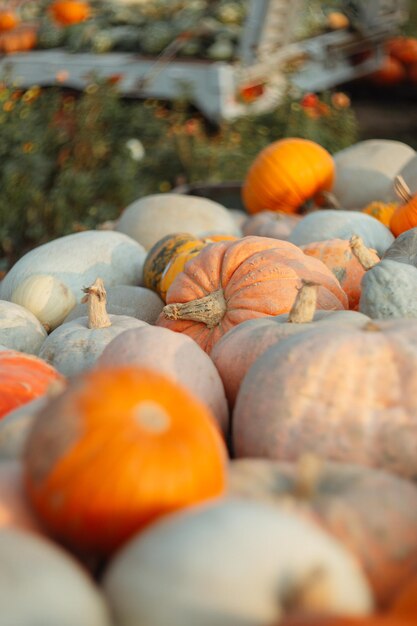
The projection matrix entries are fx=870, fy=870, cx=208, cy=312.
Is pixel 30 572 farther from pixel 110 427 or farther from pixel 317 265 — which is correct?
pixel 317 265

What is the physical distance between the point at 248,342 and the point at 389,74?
9518 millimetres

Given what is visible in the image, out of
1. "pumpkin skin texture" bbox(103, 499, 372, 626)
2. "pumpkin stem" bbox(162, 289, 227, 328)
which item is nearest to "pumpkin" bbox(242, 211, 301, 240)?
"pumpkin stem" bbox(162, 289, 227, 328)

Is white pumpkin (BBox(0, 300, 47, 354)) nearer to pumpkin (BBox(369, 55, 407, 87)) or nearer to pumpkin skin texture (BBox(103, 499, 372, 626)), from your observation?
pumpkin skin texture (BBox(103, 499, 372, 626))

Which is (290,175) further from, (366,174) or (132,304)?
(132,304)

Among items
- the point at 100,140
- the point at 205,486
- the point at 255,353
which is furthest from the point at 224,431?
the point at 100,140

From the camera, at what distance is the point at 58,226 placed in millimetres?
6121

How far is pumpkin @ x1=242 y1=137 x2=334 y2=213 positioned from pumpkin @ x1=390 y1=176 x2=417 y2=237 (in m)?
0.90

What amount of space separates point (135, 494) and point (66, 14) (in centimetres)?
1005

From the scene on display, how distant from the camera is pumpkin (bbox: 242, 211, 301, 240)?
360 centimetres

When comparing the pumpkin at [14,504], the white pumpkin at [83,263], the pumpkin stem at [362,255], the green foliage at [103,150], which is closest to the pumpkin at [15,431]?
the pumpkin at [14,504]

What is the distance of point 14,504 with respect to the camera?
1168mm

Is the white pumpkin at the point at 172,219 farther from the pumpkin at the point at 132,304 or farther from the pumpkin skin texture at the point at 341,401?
the pumpkin skin texture at the point at 341,401

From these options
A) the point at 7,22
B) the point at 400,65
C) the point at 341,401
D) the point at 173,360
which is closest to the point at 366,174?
the point at 173,360

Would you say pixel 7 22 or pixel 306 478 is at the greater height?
pixel 306 478
